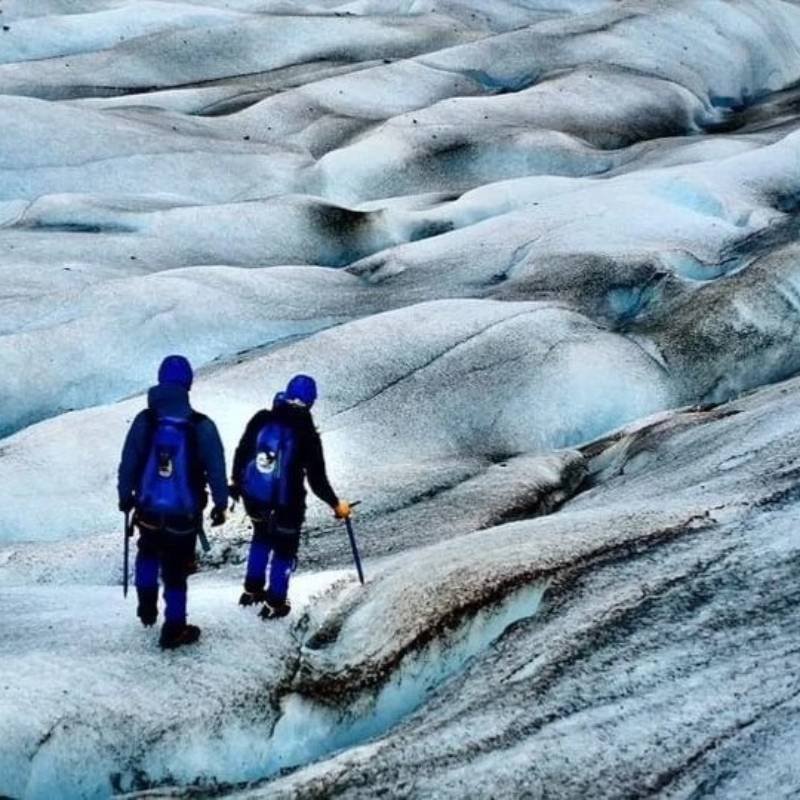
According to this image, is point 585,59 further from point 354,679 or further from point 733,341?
point 354,679

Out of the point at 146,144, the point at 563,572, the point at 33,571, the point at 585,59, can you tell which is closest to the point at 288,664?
the point at 563,572

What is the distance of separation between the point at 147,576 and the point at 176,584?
0.41m

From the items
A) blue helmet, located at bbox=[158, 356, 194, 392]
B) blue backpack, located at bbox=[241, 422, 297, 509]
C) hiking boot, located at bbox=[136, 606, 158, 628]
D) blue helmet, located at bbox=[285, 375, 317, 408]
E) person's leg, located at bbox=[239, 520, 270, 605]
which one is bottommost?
hiking boot, located at bbox=[136, 606, 158, 628]

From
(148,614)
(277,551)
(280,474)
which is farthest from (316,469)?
(148,614)

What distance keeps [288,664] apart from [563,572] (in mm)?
2504

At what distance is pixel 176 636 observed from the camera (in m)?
10.4

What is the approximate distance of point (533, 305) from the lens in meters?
19.5

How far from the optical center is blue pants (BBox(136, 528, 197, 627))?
33.7ft

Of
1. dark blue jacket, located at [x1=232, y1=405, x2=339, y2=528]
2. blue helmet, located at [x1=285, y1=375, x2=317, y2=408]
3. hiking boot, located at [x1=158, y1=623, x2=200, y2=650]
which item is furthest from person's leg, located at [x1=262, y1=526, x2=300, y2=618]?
blue helmet, located at [x1=285, y1=375, x2=317, y2=408]

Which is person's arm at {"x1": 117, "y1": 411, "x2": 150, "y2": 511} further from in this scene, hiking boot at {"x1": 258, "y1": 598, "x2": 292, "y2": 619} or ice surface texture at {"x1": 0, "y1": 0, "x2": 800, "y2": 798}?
hiking boot at {"x1": 258, "y1": 598, "x2": 292, "y2": 619}

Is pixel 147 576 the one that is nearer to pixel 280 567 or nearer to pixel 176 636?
pixel 176 636

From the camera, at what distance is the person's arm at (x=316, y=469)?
10.6 m

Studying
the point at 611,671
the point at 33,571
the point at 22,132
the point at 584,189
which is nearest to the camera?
the point at 611,671

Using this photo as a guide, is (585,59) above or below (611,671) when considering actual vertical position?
above
